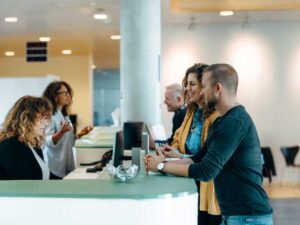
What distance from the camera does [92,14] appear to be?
8250 mm

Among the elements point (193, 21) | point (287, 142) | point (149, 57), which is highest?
point (193, 21)

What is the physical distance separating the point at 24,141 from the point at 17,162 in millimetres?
144

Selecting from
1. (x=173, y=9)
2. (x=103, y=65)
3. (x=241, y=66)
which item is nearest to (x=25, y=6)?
(x=173, y=9)

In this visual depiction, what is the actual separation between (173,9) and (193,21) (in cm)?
107

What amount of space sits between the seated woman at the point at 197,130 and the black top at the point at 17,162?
80 centimetres

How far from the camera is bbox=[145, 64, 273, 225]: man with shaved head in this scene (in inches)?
93.6

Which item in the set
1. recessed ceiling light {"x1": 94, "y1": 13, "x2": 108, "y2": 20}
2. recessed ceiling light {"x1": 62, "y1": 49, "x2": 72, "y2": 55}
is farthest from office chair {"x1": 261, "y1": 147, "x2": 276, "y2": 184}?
recessed ceiling light {"x1": 62, "y1": 49, "x2": 72, "y2": 55}

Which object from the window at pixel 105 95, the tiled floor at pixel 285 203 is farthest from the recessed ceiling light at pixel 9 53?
the tiled floor at pixel 285 203

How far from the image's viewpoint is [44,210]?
2.29 metres

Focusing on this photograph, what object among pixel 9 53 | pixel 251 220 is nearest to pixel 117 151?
pixel 251 220

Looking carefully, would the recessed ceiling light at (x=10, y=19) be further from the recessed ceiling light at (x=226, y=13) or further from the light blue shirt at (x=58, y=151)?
the light blue shirt at (x=58, y=151)

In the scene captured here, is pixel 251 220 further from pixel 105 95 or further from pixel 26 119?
pixel 105 95

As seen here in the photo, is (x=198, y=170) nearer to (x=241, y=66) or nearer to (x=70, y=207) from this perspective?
(x=70, y=207)

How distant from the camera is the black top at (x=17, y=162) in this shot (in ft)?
10.1
